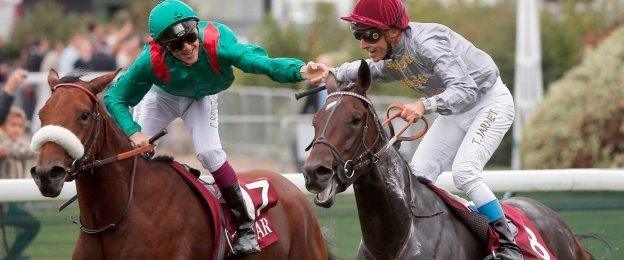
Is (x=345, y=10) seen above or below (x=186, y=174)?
below

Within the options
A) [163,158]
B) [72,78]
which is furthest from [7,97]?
[72,78]

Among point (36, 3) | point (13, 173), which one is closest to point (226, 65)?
point (13, 173)

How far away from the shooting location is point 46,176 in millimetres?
6953

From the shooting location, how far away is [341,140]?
6.55 meters

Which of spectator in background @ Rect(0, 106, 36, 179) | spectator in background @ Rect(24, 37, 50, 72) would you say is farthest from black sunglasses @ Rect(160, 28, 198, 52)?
spectator in background @ Rect(24, 37, 50, 72)

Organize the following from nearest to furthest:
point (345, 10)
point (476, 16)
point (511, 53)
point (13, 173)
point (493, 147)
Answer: point (493, 147), point (13, 173), point (511, 53), point (476, 16), point (345, 10)

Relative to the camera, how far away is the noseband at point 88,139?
282 inches

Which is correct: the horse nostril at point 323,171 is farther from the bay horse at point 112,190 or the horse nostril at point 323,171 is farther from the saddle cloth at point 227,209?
the saddle cloth at point 227,209

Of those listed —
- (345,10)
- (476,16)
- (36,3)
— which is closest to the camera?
(476,16)

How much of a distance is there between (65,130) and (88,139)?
22cm

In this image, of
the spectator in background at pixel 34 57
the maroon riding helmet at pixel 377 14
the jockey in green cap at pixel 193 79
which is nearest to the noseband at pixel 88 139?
the jockey in green cap at pixel 193 79

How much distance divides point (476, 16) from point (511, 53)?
317cm

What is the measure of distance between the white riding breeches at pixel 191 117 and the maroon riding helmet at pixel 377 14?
4.36 feet

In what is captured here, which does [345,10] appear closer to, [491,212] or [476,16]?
[476,16]
